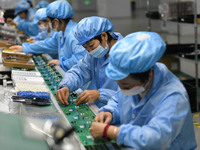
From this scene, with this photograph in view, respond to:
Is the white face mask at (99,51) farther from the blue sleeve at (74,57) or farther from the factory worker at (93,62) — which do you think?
the blue sleeve at (74,57)

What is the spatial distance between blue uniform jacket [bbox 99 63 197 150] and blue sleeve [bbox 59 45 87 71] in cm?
193

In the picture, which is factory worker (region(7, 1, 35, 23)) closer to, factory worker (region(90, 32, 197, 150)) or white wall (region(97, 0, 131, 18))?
white wall (region(97, 0, 131, 18))

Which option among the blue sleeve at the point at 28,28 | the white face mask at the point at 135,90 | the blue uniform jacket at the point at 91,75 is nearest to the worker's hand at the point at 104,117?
the white face mask at the point at 135,90

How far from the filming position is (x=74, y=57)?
3904 mm

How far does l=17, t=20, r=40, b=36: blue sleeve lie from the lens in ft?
26.2

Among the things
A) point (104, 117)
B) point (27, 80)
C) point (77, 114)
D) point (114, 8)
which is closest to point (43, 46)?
point (27, 80)

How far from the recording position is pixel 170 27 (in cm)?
819

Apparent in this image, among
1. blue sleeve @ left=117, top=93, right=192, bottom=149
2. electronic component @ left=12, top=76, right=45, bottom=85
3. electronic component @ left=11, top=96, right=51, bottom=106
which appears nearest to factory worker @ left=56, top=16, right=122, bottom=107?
electronic component @ left=11, top=96, right=51, bottom=106

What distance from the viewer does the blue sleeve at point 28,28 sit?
7998 millimetres

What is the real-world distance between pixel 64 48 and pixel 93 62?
1423 mm

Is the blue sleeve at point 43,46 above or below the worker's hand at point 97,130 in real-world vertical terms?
above

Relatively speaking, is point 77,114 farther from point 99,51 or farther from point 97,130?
point 99,51

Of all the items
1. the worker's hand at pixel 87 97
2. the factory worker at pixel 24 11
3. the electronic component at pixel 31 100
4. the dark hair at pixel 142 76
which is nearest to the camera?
the dark hair at pixel 142 76

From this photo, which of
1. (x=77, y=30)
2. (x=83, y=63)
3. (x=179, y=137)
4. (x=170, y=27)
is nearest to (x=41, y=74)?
(x=83, y=63)
